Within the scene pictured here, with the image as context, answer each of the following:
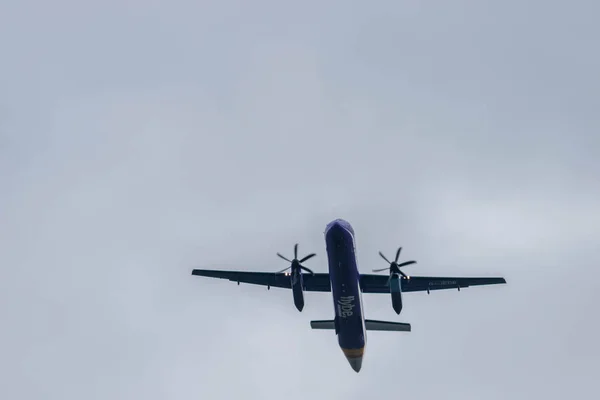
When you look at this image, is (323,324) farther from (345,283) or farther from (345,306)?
(345,283)

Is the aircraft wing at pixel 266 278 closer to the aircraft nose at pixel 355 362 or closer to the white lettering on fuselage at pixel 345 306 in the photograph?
the aircraft nose at pixel 355 362

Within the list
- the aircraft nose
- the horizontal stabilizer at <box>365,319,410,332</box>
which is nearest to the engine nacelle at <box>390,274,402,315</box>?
the horizontal stabilizer at <box>365,319,410,332</box>

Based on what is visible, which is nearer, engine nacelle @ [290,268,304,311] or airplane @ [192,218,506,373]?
airplane @ [192,218,506,373]

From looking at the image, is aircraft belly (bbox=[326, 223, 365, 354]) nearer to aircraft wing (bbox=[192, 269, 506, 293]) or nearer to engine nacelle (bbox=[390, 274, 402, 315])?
engine nacelle (bbox=[390, 274, 402, 315])

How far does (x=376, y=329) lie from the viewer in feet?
243

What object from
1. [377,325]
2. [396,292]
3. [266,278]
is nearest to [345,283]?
[396,292]

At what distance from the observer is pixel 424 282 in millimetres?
76438

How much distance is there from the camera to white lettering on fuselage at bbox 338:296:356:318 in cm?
6750

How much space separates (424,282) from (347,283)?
12.3 metres

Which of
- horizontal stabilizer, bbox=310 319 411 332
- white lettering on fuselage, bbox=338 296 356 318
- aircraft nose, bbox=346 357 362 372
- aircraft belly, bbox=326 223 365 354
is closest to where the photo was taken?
aircraft belly, bbox=326 223 365 354

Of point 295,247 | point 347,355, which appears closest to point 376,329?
point 347,355

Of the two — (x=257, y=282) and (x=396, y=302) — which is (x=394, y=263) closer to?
(x=396, y=302)

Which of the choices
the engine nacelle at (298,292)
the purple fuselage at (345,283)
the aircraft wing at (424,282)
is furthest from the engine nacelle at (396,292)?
the engine nacelle at (298,292)

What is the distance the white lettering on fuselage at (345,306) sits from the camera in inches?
2657
